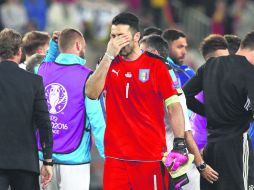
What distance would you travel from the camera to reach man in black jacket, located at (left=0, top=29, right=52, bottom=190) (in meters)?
8.99

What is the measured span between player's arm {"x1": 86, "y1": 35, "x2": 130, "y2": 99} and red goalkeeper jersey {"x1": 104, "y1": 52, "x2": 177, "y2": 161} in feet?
0.71

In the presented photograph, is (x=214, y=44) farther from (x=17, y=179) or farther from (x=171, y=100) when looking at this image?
(x=17, y=179)

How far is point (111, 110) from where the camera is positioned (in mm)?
9148

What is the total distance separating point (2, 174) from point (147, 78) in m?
1.63

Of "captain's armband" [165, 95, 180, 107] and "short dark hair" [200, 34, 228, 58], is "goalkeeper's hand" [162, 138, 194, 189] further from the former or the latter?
"short dark hair" [200, 34, 228, 58]

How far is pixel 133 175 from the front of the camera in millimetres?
9055

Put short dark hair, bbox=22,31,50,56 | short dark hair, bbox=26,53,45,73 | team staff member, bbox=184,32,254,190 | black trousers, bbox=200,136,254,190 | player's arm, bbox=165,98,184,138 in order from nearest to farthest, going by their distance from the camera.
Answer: player's arm, bbox=165,98,184,138, team staff member, bbox=184,32,254,190, black trousers, bbox=200,136,254,190, short dark hair, bbox=26,53,45,73, short dark hair, bbox=22,31,50,56

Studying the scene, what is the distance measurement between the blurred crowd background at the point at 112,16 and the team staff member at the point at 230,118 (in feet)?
25.2

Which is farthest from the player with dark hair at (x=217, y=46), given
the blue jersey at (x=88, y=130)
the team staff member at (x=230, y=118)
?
the blue jersey at (x=88, y=130)

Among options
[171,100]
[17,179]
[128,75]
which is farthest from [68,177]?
[171,100]

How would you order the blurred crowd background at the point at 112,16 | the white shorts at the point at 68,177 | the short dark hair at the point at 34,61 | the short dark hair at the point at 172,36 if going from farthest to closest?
the blurred crowd background at the point at 112,16
the short dark hair at the point at 172,36
the short dark hair at the point at 34,61
the white shorts at the point at 68,177

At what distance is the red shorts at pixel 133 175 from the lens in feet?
29.6

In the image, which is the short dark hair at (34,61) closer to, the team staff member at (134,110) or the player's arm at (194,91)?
the player's arm at (194,91)

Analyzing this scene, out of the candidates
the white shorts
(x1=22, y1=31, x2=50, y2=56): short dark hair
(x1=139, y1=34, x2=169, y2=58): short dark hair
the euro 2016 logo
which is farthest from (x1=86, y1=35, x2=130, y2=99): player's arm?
(x1=22, y1=31, x2=50, y2=56): short dark hair
